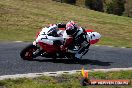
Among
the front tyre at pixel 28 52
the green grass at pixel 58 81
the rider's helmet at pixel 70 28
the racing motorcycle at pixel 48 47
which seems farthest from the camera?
the rider's helmet at pixel 70 28

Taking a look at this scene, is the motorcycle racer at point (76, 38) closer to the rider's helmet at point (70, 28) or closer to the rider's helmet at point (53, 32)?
the rider's helmet at point (70, 28)

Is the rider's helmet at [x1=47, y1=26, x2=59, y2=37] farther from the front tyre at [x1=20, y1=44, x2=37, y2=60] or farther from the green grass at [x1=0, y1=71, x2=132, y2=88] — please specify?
the green grass at [x1=0, y1=71, x2=132, y2=88]

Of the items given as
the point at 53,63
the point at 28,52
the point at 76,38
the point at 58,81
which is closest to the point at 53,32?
the point at 76,38

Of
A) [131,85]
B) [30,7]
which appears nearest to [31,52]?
[131,85]

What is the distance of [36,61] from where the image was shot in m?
14.4

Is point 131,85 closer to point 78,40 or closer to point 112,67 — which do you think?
point 112,67

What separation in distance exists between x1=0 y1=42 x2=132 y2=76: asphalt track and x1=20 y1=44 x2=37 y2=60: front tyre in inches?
8.4

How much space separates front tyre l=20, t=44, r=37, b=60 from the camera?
14570 mm

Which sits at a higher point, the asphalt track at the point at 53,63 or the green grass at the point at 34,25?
the asphalt track at the point at 53,63

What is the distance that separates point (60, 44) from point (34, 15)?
2832 cm

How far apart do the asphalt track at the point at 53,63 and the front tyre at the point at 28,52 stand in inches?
8.4

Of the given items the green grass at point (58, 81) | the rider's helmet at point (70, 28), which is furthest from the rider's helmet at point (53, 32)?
the green grass at point (58, 81)

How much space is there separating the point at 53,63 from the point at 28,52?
1188 mm

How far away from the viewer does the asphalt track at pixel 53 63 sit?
1288cm
